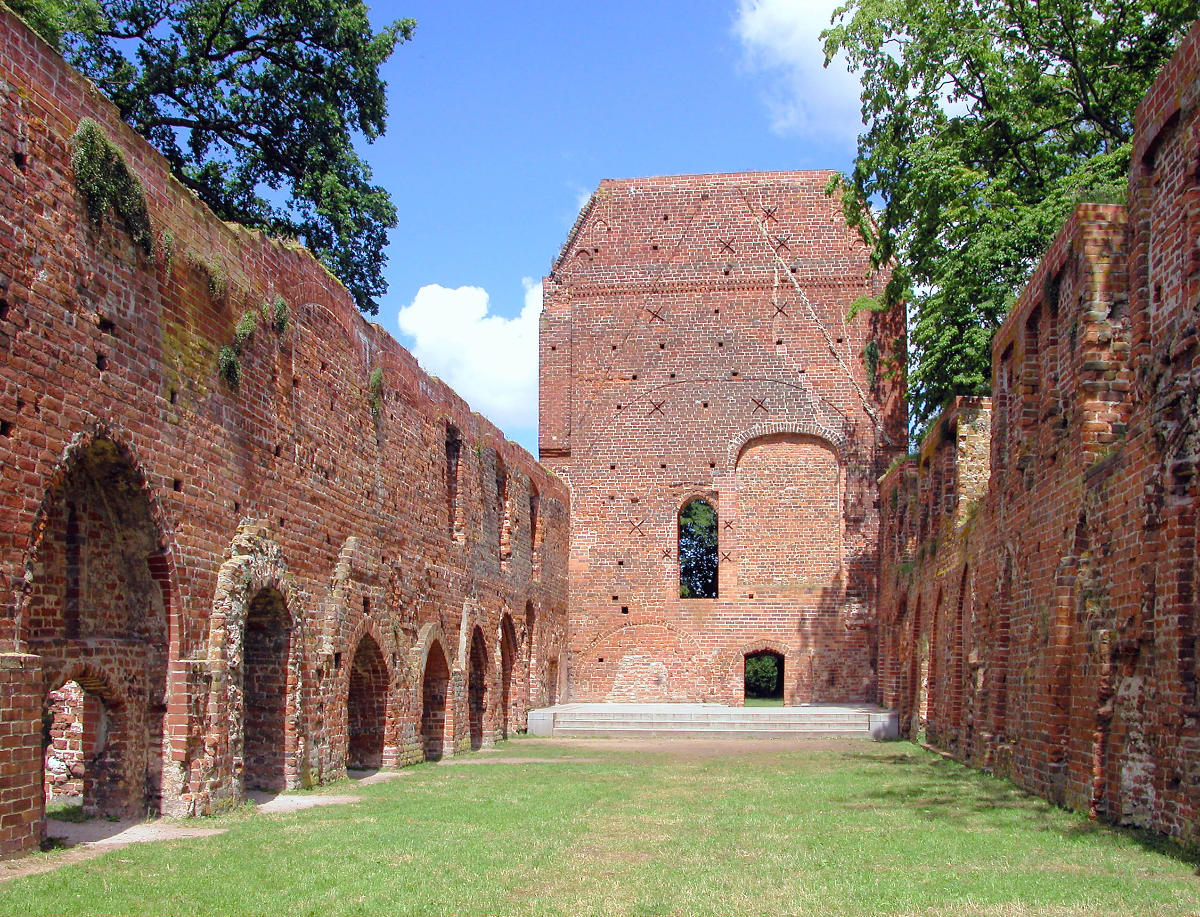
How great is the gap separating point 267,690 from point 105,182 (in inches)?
211

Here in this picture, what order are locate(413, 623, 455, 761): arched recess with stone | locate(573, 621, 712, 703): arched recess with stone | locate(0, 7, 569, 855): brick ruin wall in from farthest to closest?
locate(573, 621, 712, 703): arched recess with stone < locate(413, 623, 455, 761): arched recess with stone < locate(0, 7, 569, 855): brick ruin wall

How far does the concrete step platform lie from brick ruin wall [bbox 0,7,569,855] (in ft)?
20.6

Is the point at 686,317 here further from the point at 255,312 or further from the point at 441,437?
the point at 255,312

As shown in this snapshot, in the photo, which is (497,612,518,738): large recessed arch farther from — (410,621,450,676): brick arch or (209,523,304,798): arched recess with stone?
(209,523,304,798): arched recess with stone

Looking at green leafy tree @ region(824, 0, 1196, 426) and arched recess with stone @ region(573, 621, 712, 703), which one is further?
arched recess with stone @ region(573, 621, 712, 703)

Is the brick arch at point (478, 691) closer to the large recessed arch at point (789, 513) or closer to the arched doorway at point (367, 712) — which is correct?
the arched doorway at point (367, 712)

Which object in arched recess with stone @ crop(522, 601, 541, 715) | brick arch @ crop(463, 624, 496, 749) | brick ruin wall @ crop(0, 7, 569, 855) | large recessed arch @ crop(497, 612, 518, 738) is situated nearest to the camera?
brick ruin wall @ crop(0, 7, 569, 855)

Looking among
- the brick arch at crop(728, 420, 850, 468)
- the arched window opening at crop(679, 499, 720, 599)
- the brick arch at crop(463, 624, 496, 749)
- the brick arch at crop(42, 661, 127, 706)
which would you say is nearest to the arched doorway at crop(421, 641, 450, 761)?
the brick arch at crop(463, 624, 496, 749)

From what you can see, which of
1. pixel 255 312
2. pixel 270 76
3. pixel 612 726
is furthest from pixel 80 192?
pixel 612 726

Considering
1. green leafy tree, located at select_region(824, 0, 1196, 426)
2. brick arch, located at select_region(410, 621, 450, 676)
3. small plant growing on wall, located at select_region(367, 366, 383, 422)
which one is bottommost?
brick arch, located at select_region(410, 621, 450, 676)

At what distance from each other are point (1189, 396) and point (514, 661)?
15.0m

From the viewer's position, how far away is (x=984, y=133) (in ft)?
66.8

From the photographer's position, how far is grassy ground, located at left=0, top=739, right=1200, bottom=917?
6824 mm

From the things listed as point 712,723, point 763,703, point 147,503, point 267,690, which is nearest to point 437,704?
point 267,690
